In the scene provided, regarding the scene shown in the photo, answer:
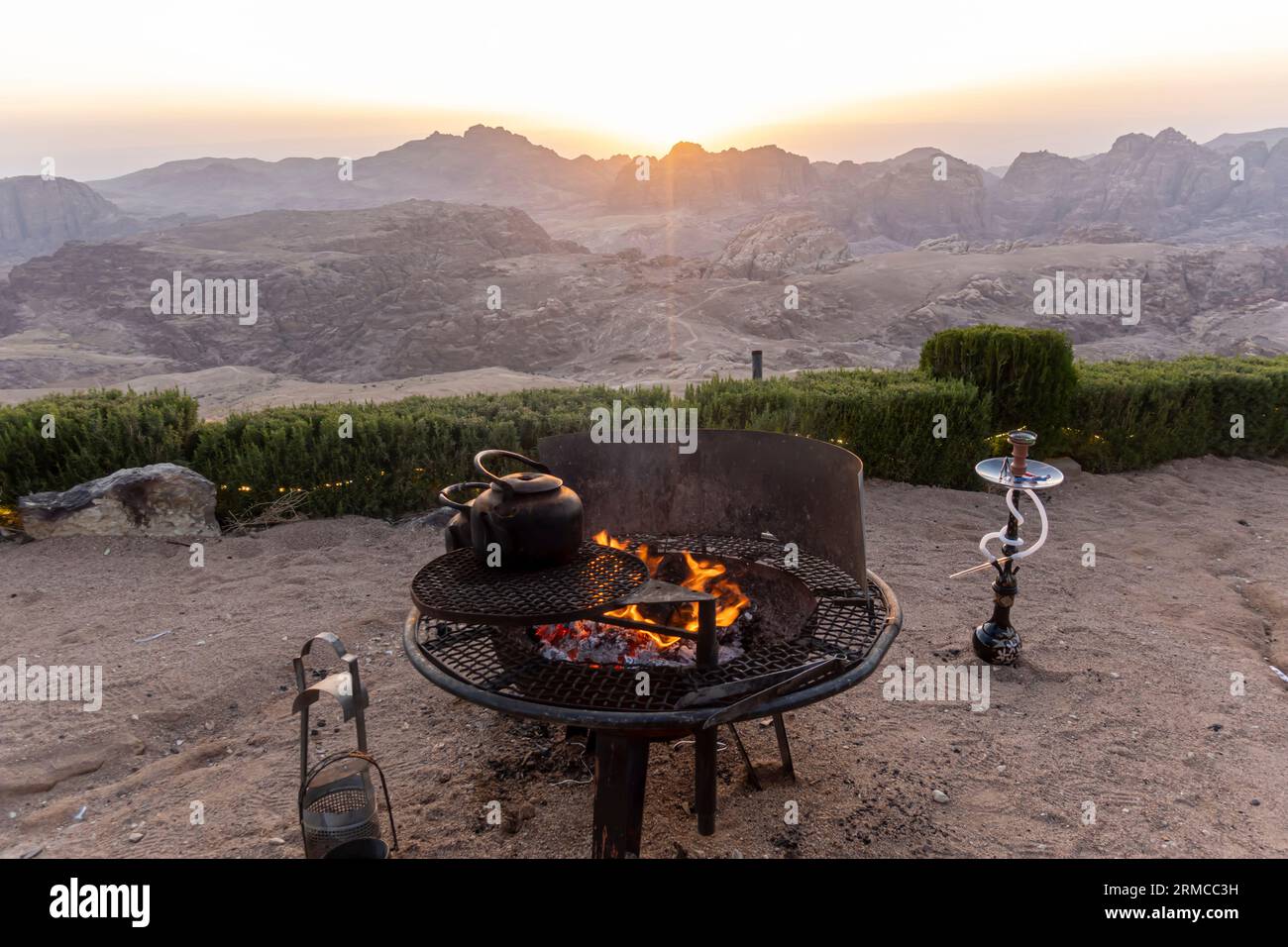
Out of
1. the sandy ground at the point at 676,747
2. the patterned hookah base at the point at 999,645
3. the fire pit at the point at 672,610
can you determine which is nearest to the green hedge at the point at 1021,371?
the sandy ground at the point at 676,747

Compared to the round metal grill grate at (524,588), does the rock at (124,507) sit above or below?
below

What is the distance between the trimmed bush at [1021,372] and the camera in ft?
26.0

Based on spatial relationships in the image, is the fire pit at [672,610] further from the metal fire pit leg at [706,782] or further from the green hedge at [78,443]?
the green hedge at [78,443]

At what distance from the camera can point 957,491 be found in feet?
25.4

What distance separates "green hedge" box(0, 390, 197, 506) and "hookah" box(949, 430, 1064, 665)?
6458mm

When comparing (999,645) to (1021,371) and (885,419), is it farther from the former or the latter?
(1021,371)

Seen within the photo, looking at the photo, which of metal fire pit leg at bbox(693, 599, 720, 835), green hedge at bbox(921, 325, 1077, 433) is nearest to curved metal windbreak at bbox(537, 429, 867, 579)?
metal fire pit leg at bbox(693, 599, 720, 835)

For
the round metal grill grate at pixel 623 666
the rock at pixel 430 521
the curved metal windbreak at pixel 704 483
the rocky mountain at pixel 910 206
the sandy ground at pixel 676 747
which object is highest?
the rocky mountain at pixel 910 206

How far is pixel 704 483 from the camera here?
4152mm

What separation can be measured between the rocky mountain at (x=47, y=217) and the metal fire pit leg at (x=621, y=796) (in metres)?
88.4

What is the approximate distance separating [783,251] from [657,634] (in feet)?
129

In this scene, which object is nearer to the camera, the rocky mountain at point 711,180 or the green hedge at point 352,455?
the green hedge at point 352,455

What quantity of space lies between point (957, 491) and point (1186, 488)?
8.10ft

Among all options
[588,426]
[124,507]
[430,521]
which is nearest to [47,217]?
[124,507]
